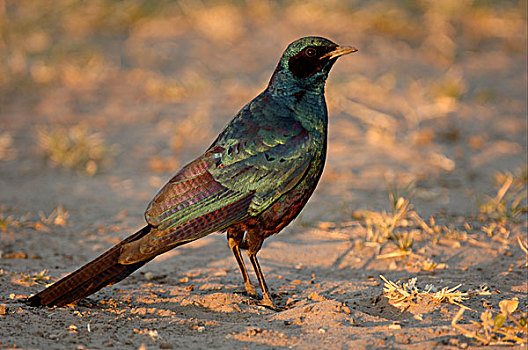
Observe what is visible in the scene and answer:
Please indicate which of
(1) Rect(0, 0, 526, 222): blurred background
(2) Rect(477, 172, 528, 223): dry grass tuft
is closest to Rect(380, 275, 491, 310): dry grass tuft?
(2) Rect(477, 172, 528, 223): dry grass tuft

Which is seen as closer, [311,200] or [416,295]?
[416,295]

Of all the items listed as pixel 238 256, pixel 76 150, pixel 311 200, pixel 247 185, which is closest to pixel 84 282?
pixel 238 256

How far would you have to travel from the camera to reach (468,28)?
11570 millimetres

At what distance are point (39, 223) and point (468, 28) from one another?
8.26m

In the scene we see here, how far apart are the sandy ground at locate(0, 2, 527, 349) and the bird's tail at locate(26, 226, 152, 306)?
87mm

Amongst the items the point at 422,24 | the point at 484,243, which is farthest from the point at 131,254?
the point at 422,24

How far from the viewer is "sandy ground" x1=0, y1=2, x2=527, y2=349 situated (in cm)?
401

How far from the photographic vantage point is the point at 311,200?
7133 millimetres

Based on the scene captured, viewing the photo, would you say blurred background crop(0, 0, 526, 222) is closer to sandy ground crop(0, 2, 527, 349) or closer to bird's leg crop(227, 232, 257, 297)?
sandy ground crop(0, 2, 527, 349)

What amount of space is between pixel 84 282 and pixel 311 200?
11.2 ft

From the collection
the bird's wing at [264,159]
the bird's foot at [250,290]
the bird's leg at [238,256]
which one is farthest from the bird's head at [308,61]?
Result: the bird's foot at [250,290]

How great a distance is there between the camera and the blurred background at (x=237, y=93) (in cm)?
758

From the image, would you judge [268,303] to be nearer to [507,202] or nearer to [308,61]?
[308,61]

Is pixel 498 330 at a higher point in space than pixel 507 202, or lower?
higher
